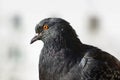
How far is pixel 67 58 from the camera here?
22906 mm

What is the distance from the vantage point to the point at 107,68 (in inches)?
906

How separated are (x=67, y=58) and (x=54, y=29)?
28.8 inches

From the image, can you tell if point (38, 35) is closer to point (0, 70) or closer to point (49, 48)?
point (49, 48)

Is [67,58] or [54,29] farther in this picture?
[54,29]

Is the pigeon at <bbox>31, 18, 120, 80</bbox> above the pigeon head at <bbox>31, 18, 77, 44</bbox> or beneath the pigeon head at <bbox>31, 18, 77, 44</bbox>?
beneath

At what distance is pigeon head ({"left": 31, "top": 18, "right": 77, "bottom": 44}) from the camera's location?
914 inches

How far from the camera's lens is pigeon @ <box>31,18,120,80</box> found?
22.8 m

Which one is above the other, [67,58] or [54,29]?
[54,29]

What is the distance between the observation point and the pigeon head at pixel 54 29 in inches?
914

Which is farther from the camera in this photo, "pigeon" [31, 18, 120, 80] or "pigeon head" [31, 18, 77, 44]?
"pigeon head" [31, 18, 77, 44]

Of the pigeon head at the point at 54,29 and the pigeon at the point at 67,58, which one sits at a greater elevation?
the pigeon head at the point at 54,29

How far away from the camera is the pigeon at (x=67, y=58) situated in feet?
74.6

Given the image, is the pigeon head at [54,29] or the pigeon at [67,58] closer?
the pigeon at [67,58]

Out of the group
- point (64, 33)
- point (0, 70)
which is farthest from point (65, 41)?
point (0, 70)
